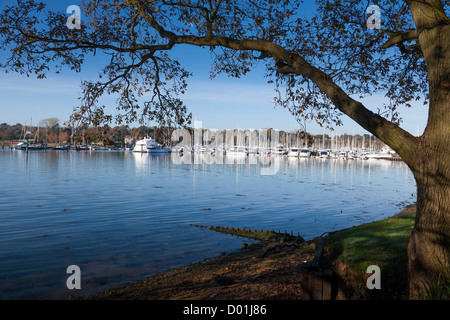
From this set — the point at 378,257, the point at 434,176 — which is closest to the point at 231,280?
the point at 378,257

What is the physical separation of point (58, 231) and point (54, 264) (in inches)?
238

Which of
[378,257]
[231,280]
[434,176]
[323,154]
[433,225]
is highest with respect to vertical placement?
[434,176]

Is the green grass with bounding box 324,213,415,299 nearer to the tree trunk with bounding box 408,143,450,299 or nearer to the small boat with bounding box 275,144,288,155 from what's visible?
the tree trunk with bounding box 408,143,450,299

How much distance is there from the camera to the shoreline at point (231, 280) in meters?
7.70

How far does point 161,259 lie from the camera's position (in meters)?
14.3

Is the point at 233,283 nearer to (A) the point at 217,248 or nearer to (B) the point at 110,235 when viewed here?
(A) the point at 217,248

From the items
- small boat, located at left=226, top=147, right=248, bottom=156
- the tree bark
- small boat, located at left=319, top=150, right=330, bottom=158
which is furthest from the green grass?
small boat, located at left=226, top=147, right=248, bottom=156

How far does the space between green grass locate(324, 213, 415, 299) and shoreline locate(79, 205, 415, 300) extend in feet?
2.01

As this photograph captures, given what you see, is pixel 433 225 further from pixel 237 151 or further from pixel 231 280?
pixel 237 151

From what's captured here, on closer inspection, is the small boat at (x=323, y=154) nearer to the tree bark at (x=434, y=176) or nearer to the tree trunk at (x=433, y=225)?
the tree bark at (x=434, y=176)

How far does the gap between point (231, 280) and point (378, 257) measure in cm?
384

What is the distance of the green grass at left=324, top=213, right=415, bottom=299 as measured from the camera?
23.1ft

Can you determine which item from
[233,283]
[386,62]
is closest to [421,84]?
[386,62]

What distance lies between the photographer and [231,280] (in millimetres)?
9555
